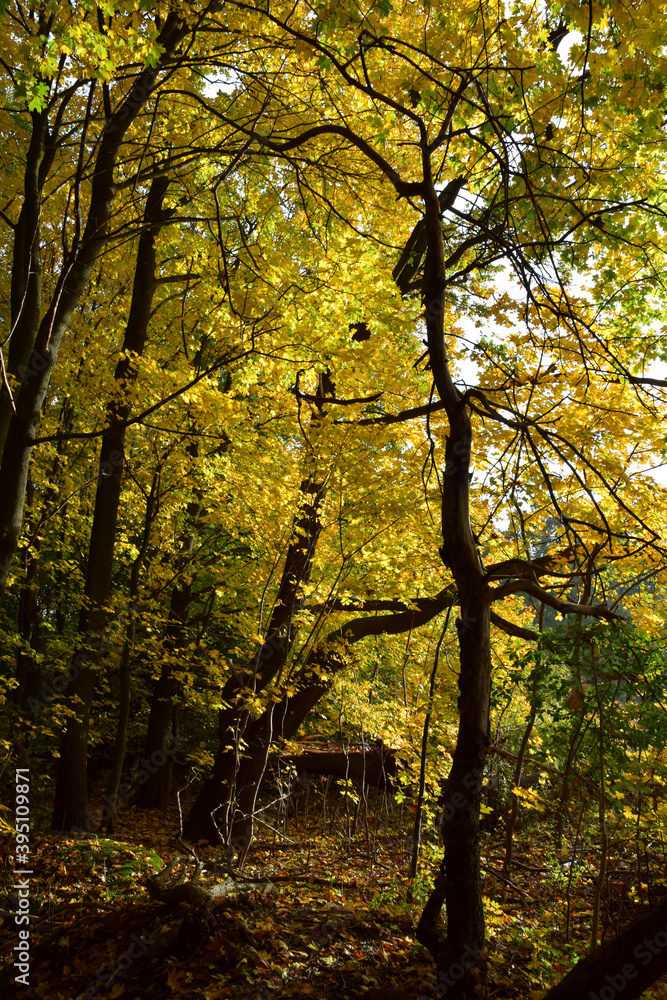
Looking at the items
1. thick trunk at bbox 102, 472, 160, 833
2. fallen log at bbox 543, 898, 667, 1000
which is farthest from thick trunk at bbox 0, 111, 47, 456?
thick trunk at bbox 102, 472, 160, 833

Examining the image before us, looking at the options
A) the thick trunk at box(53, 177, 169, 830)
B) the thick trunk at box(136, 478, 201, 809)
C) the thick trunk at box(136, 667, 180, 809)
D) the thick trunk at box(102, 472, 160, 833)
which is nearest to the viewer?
the thick trunk at box(53, 177, 169, 830)

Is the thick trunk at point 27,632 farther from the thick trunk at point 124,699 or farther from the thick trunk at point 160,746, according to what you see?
the thick trunk at point 160,746

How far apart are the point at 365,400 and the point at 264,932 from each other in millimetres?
3606

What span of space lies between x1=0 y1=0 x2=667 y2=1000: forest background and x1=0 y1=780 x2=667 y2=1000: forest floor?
0.54ft

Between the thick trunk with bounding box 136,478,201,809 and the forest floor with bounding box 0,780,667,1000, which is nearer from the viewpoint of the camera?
the forest floor with bounding box 0,780,667,1000

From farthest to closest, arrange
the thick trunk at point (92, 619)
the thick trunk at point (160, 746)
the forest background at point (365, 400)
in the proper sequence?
the thick trunk at point (160, 746) < the thick trunk at point (92, 619) < the forest background at point (365, 400)

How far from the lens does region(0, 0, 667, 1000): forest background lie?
128 inches

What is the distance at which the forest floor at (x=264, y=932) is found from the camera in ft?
11.4

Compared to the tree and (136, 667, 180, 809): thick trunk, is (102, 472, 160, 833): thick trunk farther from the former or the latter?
the tree

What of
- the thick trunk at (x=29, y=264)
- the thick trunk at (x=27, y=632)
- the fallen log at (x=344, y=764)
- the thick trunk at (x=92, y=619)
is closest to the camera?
the thick trunk at (x=29, y=264)

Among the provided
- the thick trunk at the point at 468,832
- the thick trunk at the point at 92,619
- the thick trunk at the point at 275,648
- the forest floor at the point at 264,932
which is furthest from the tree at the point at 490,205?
the thick trunk at the point at 92,619

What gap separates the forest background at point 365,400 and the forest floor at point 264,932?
0.16 m

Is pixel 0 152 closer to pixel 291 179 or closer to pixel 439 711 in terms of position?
pixel 291 179

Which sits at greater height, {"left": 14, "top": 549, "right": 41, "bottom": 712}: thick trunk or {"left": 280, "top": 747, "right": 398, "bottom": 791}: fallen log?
{"left": 14, "top": 549, "right": 41, "bottom": 712}: thick trunk
